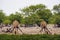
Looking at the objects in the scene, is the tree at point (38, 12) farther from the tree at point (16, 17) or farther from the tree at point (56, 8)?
the tree at point (16, 17)

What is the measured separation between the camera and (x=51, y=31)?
1001 cm

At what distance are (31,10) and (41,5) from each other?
2.75ft

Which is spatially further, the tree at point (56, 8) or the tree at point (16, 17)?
the tree at point (16, 17)

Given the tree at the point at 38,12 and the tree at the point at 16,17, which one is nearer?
the tree at the point at 38,12

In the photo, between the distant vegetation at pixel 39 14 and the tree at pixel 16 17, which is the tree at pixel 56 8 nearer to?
the distant vegetation at pixel 39 14

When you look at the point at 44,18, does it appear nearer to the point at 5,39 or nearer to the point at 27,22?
the point at 27,22

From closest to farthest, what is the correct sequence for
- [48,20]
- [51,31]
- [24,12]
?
[51,31], [48,20], [24,12]

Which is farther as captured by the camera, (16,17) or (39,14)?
(16,17)

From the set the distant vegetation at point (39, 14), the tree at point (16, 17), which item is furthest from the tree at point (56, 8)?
the tree at point (16, 17)

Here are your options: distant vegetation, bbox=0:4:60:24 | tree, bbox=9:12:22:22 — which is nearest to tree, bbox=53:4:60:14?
distant vegetation, bbox=0:4:60:24

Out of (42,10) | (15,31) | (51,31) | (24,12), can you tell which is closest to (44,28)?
(51,31)

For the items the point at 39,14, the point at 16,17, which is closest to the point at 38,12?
the point at 39,14

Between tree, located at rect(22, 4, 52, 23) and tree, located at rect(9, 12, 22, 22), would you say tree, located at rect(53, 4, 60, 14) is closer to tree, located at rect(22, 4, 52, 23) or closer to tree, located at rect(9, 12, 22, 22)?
tree, located at rect(22, 4, 52, 23)

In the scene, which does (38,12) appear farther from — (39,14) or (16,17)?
(16,17)
